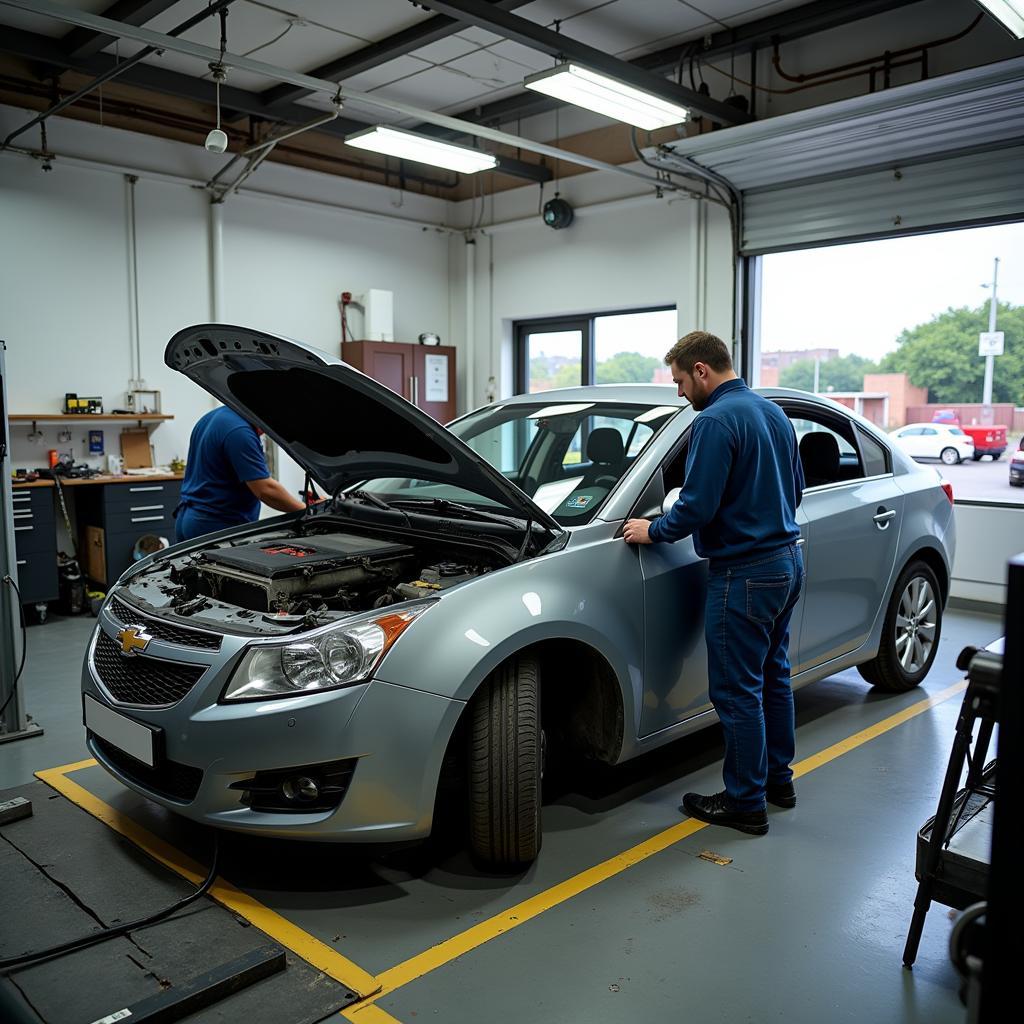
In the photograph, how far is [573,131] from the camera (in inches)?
343

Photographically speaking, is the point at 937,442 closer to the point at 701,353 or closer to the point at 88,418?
the point at 701,353

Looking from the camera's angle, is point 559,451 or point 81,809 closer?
point 81,809

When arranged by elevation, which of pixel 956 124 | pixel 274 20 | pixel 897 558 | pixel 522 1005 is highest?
pixel 274 20

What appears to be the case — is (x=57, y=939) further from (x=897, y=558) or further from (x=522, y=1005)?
(x=897, y=558)

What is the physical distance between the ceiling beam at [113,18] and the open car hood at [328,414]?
134 inches

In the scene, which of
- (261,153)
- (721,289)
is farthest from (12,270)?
(721,289)

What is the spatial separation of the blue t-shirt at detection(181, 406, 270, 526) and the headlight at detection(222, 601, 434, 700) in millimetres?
1781

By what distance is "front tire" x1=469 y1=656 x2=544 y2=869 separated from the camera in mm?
2568

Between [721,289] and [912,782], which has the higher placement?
[721,289]

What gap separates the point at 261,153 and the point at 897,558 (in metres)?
6.09

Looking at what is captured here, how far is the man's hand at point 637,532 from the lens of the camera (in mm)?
2900

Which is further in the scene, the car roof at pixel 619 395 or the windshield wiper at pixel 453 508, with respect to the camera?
the car roof at pixel 619 395

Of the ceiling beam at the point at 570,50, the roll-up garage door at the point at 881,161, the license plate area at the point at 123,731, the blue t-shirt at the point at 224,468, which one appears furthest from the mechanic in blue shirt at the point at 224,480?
the roll-up garage door at the point at 881,161

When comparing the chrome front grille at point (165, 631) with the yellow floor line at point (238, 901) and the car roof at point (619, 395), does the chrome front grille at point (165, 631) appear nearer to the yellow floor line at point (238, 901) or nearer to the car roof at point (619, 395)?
the yellow floor line at point (238, 901)
